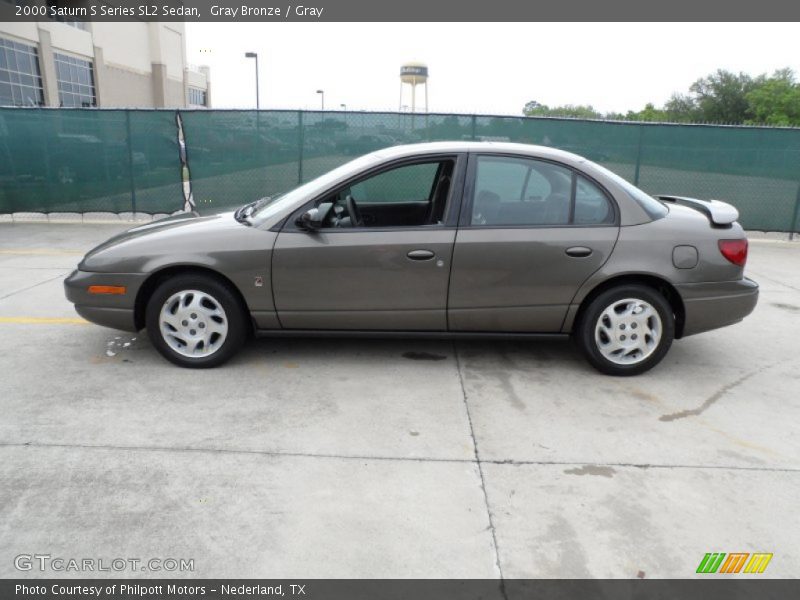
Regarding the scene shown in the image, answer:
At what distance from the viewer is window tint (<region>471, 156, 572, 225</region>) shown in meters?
4.32

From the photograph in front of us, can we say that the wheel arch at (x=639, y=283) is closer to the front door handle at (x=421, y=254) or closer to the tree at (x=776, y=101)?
the front door handle at (x=421, y=254)

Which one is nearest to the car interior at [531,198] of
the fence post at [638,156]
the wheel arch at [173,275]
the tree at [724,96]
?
the wheel arch at [173,275]

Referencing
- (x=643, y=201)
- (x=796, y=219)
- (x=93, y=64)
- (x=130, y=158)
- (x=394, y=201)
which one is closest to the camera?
(x=643, y=201)

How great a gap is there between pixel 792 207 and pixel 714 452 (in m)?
8.62

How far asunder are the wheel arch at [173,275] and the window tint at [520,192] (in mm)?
1719

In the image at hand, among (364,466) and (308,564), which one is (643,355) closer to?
(364,466)

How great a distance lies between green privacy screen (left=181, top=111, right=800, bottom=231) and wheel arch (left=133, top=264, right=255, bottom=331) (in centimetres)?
613

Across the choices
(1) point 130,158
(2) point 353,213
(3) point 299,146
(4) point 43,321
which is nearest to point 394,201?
(2) point 353,213

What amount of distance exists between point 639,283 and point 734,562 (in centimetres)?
217

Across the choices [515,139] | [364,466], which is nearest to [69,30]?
[515,139]

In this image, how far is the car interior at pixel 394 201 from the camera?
4.43 m

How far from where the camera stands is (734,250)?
435 centimetres

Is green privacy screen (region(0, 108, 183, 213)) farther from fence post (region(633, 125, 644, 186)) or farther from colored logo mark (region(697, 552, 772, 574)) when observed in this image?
colored logo mark (region(697, 552, 772, 574))

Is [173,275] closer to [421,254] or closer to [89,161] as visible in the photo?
[421,254]
